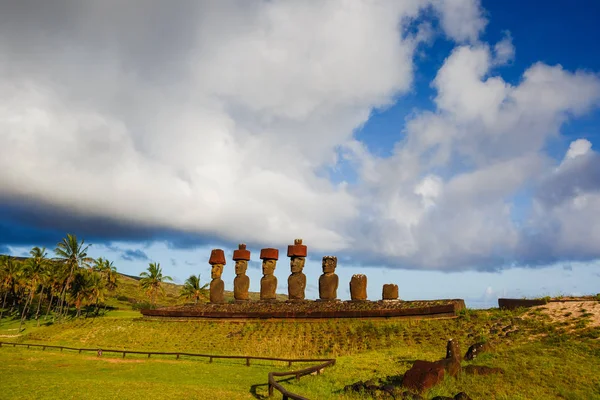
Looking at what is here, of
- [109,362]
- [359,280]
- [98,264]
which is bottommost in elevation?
[109,362]

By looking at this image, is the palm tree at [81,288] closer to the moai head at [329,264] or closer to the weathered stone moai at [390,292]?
the moai head at [329,264]

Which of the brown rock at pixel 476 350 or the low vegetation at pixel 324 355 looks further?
the brown rock at pixel 476 350

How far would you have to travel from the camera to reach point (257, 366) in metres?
19.1

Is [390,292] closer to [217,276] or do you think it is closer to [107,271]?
[217,276]

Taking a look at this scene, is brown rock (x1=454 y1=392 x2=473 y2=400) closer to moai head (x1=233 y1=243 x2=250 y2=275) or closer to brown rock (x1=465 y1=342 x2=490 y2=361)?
brown rock (x1=465 y1=342 x2=490 y2=361)

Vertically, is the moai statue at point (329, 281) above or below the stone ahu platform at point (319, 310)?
above

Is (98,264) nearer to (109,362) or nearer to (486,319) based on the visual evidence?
(109,362)

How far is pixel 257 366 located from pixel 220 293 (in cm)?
1839

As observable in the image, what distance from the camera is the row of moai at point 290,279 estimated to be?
93.8ft

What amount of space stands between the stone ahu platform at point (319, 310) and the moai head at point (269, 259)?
2693mm

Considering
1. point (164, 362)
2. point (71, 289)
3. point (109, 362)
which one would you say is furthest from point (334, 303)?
point (71, 289)

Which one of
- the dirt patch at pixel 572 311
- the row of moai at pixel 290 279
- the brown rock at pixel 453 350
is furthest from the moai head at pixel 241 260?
the brown rock at pixel 453 350

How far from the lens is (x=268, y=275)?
33906mm

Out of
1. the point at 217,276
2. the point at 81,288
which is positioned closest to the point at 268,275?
the point at 217,276
